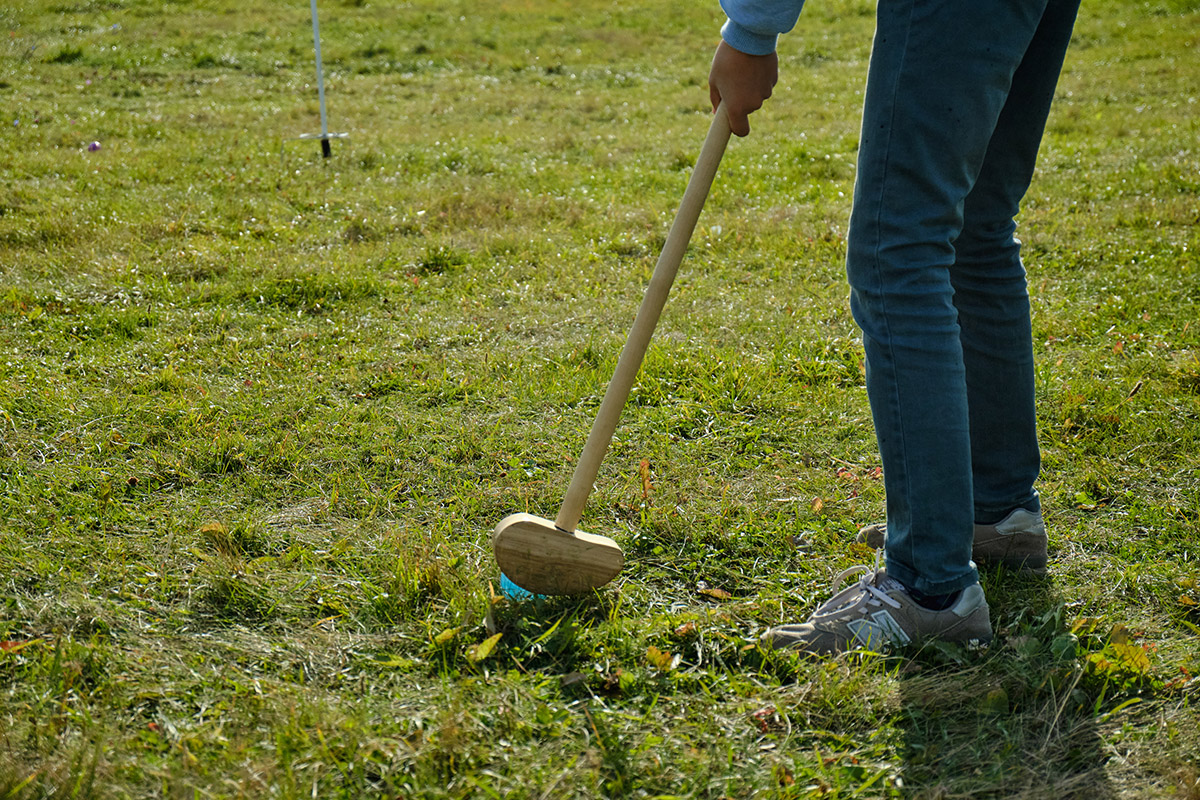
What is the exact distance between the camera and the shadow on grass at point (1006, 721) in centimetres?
179

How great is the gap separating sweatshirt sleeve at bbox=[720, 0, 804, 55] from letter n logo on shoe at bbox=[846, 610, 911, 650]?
4.20ft

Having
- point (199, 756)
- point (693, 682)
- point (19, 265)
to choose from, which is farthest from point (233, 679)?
point (19, 265)

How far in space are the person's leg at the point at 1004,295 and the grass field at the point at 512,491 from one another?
11.7 inches

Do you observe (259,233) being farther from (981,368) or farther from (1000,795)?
(1000,795)

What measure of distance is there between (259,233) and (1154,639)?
16.6 ft

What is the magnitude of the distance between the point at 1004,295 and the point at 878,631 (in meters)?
0.90

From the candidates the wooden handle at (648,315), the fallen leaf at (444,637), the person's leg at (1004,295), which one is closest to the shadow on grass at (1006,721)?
the person's leg at (1004,295)

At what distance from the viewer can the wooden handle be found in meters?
2.13

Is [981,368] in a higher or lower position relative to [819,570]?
higher

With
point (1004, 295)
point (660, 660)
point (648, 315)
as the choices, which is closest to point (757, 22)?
point (648, 315)

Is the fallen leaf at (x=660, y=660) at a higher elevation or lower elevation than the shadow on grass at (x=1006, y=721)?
higher

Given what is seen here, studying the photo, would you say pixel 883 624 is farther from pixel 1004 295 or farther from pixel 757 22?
pixel 757 22

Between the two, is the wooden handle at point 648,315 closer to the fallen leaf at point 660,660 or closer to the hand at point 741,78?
the hand at point 741,78

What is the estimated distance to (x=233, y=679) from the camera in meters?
2.03
